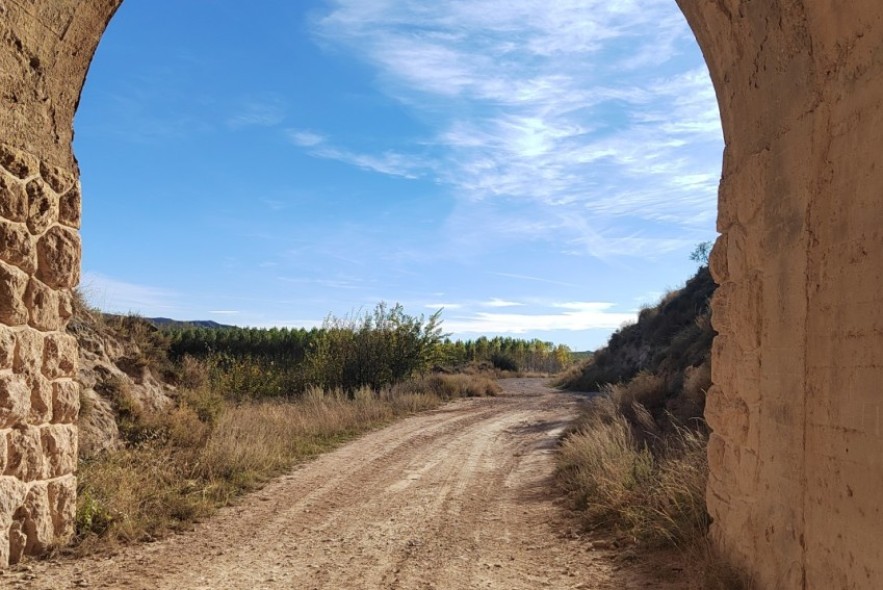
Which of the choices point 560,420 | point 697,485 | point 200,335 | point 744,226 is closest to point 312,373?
point 560,420

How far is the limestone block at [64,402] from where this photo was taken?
5590 mm

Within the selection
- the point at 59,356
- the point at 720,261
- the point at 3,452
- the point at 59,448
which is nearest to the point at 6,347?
the point at 59,356

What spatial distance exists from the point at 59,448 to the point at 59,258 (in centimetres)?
162

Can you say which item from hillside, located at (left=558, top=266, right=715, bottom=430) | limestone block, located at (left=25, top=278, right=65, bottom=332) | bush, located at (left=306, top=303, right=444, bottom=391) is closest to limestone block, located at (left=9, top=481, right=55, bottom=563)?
limestone block, located at (left=25, top=278, right=65, bottom=332)

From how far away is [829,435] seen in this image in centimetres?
317

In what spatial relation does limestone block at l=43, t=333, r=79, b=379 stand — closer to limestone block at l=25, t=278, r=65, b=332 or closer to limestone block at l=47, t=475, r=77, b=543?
limestone block at l=25, t=278, r=65, b=332

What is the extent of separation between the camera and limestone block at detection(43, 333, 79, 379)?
5.52 m

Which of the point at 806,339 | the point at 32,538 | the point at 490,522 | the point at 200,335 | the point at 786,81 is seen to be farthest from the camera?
the point at 200,335

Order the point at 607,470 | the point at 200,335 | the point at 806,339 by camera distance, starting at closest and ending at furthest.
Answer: the point at 806,339 → the point at 607,470 → the point at 200,335

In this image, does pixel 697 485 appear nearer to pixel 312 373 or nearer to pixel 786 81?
pixel 786 81

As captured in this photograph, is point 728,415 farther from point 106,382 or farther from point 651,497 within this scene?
point 106,382

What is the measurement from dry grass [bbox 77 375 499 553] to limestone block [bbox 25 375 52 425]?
109cm

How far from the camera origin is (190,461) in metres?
8.52

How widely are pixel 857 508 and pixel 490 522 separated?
4.46 m
